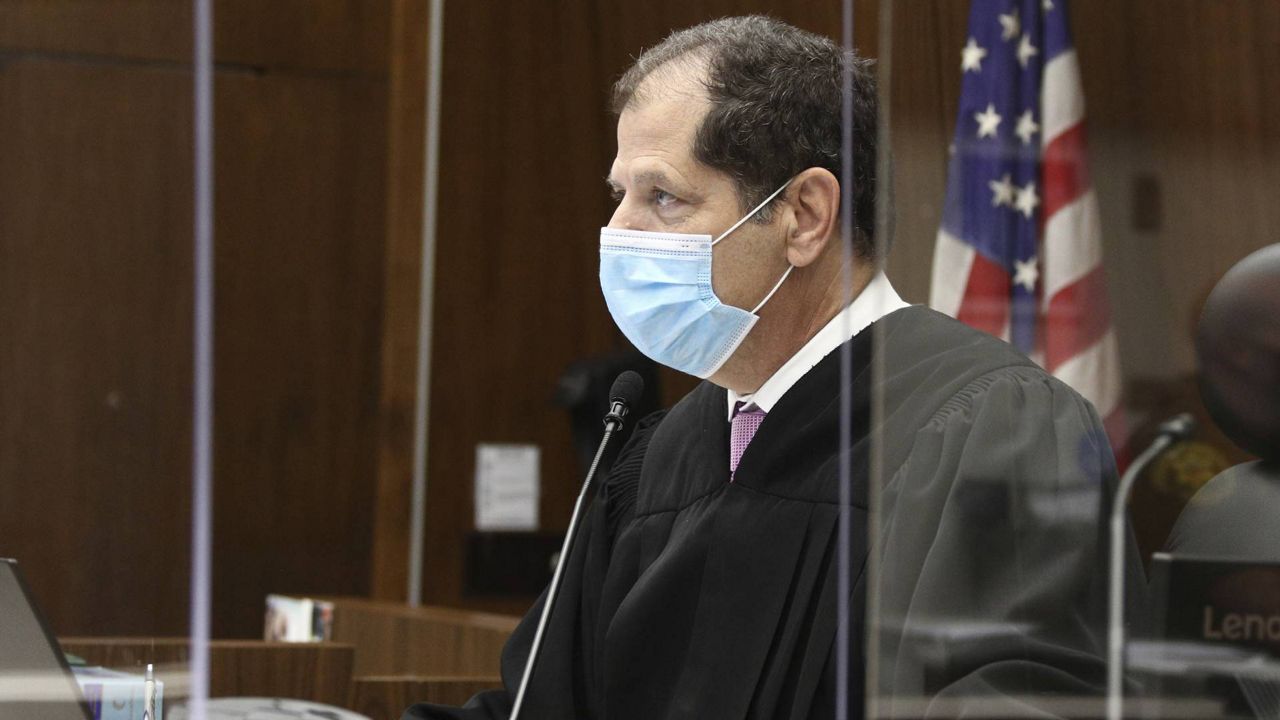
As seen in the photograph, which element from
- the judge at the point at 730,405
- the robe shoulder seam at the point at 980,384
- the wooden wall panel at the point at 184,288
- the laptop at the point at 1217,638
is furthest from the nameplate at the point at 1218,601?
the wooden wall panel at the point at 184,288

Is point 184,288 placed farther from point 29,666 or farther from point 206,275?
point 29,666

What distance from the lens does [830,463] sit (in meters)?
1.87

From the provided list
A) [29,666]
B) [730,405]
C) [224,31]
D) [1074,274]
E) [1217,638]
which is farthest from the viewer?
[224,31]

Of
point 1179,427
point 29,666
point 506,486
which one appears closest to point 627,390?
point 29,666

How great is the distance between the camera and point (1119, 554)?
1.03m

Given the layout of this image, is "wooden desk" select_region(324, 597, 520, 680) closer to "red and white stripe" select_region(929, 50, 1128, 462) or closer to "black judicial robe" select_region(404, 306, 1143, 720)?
"black judicial robe" select_region(404, 306, 1143, 720)

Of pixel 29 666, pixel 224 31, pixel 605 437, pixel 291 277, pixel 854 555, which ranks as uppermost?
pixel 224 31

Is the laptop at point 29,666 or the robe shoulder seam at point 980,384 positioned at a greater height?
the robe shoulder seam at point 980,384

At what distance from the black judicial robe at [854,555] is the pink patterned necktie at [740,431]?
13mm

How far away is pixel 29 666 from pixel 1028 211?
1.12 meters

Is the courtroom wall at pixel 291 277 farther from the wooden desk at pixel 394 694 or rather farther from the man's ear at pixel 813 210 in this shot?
the man's ear at pixel 813 210

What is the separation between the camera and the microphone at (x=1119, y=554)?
1003 millimetres

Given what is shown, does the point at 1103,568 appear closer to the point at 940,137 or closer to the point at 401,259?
the point at 940,137

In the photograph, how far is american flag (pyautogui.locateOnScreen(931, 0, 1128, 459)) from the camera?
1073mm
